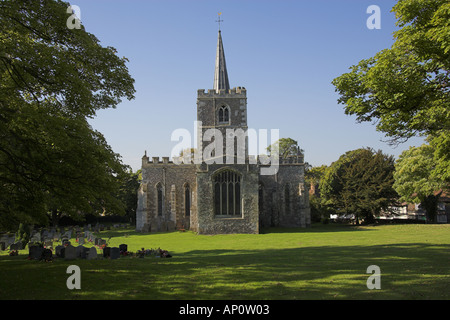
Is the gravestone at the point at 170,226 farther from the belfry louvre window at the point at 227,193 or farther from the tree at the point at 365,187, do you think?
the tree at the point at 365,187

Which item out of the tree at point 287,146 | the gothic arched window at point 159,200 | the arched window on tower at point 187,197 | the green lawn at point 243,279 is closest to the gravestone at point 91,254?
the green lawn at point 243,279

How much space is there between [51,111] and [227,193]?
2092 centimetres

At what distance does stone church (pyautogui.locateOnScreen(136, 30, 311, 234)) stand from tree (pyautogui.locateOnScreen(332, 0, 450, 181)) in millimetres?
18999

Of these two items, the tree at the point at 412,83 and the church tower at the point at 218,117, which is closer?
the tree at the point at 412,83

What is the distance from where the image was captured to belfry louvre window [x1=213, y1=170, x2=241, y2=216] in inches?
1177

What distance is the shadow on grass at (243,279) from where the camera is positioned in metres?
8.25

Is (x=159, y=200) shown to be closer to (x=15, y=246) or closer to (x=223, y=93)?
(x=223, y=93)

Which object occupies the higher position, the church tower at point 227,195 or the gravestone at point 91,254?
the church tower at point 227,195

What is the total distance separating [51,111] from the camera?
10086 mm

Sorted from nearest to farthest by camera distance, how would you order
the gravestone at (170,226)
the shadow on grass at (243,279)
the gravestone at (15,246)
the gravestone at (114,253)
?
1. the shadow on grass at (243,279)
2. the gravestone at (114,253)
3. the gravestone at (15,246)
4. the gravestone at (170,226)

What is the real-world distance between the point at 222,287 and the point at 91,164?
5.33m

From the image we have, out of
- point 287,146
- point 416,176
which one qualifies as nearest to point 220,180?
point 416,176
